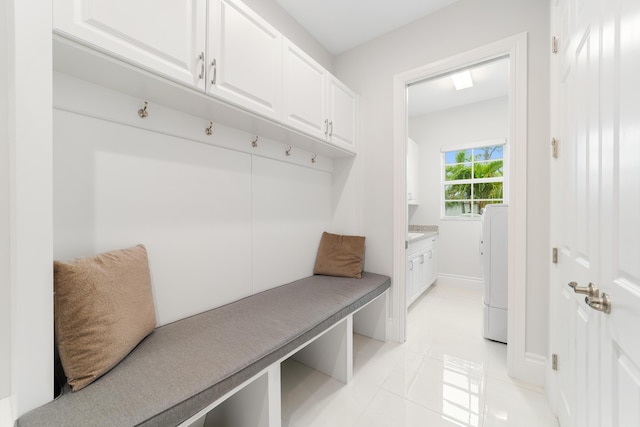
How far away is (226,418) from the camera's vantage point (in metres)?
1.32

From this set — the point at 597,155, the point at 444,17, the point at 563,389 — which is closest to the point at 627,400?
the point at 597,155

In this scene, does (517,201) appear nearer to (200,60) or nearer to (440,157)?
(200,60)

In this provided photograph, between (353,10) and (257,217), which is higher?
(353,10)

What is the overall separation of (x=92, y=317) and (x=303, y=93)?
1.72m

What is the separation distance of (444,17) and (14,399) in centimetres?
320

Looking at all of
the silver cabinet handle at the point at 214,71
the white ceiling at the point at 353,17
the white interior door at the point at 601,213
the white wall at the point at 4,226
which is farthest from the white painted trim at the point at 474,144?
the white wall at the point at 4,226

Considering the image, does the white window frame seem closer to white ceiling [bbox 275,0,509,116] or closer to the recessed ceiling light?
the recessed ceiling light

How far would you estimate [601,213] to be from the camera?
2.70 feet

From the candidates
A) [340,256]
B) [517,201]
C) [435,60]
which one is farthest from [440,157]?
[340,256]

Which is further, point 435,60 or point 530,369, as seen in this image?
point 435,60

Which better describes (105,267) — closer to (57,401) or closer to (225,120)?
(57,401)

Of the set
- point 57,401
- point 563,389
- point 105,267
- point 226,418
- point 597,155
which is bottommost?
point 226,418

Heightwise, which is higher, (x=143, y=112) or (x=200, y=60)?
(x=200, y=60)

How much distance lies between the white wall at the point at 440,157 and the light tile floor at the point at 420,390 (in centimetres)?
178
